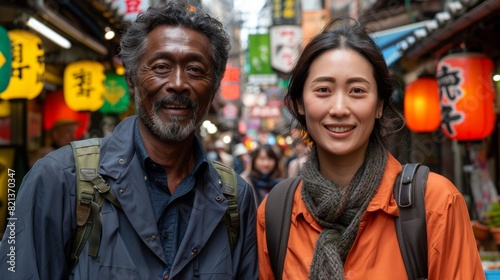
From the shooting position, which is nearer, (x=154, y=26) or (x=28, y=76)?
(x=154, y=26)

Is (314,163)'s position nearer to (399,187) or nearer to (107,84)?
(399,187)

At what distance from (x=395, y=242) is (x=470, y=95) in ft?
21.8

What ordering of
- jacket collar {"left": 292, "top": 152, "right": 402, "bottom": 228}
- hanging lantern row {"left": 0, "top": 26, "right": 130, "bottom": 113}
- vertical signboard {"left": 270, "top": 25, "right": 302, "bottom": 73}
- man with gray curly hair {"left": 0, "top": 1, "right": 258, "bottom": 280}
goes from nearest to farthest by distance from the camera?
man with gray curly hair {"left": 0, "top": 1, "right": 258, "bottom": 280}, jacket collar {"left": 292, "top": 152, "right": 402, "bottom": 228}, hanging lantern row {"left": 0, "top": 26, "right": 130, "bottom": 113}, vertical signboard {"left": 270, "top": 25, "right": 302, "bottom": 73}

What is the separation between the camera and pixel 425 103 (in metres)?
10.8

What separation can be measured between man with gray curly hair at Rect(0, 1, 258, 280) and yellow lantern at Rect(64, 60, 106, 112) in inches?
289

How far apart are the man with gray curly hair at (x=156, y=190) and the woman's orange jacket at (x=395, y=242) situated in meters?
0.41

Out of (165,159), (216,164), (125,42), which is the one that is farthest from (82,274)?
(125,42)

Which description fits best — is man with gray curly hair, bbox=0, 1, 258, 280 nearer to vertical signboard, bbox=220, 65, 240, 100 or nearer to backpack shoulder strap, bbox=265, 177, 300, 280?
backpack shoulder strap, bbox=265, 177, 300, 280

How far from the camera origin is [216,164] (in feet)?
10.7

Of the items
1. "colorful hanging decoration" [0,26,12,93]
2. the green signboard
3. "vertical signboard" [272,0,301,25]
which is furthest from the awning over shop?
"vertical signboard" [272,0,301,25]

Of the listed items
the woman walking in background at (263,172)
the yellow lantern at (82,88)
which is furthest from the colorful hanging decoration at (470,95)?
the yellow lantern at (82,88)

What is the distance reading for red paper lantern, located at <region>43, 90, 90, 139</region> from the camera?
37.3 ft

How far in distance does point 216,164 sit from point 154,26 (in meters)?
0.87

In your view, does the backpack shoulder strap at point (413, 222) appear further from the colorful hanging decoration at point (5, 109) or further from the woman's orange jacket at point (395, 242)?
the colorful hanging decoration at point (5, 109)
